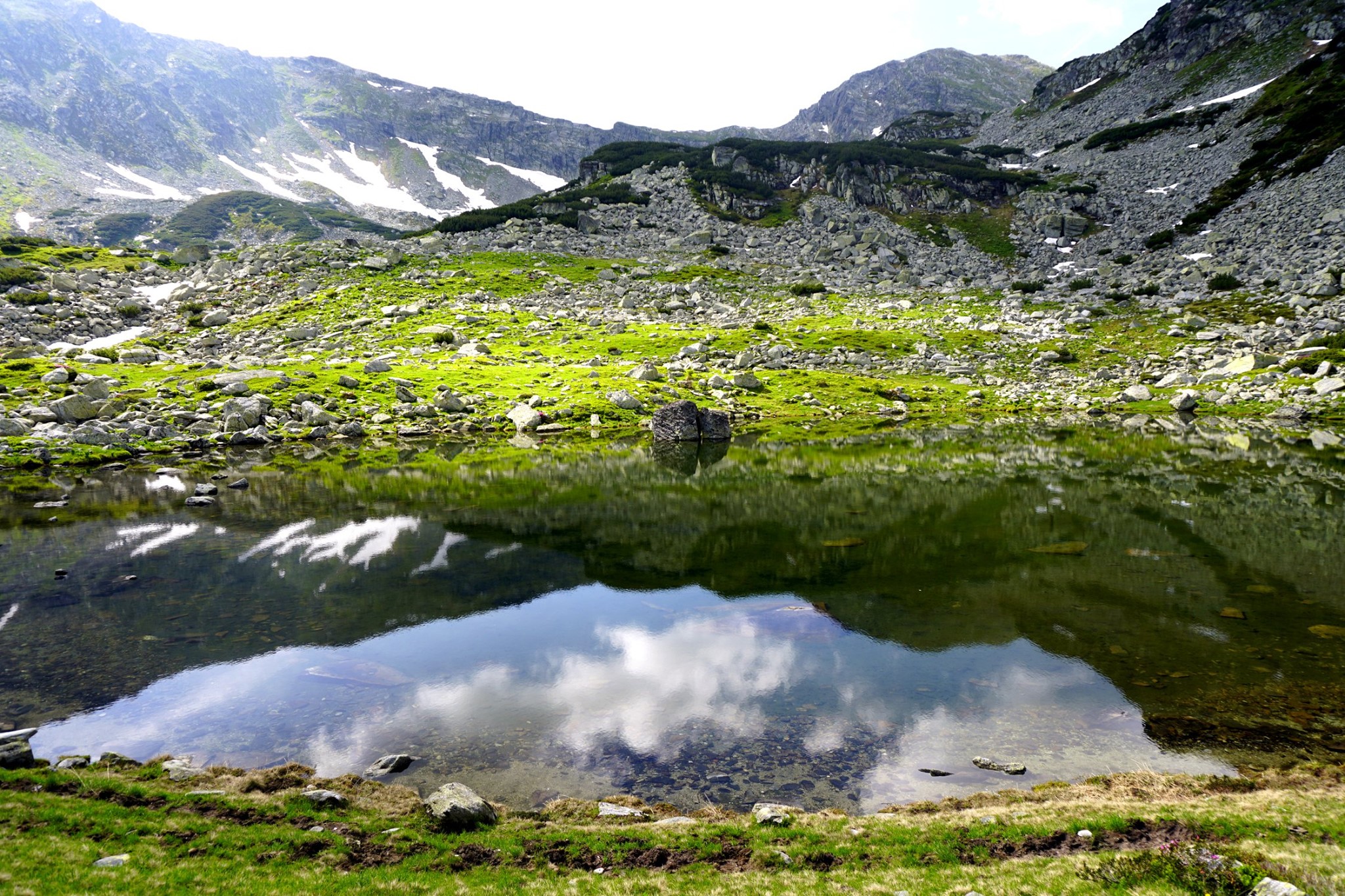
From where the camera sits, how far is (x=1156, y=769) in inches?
571

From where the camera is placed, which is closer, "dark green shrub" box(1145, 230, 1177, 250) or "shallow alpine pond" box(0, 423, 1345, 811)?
"shallow alpine pond" box(0, 423, 1345, 811)

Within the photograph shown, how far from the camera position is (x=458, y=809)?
497 inches

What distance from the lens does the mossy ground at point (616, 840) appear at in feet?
34.0

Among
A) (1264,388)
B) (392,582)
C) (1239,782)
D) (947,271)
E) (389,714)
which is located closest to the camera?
(1239,782)

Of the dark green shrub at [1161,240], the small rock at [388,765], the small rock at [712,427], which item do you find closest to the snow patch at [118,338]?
the small rock at [712,427]

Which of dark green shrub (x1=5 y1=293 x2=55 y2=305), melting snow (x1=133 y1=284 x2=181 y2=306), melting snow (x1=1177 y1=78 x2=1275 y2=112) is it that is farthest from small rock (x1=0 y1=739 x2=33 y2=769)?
melting snow (x1=1177 y1=78 x2=1275 y2=112)

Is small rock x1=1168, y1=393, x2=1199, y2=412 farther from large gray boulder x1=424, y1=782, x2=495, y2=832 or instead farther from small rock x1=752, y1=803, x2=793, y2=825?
large gray boulder x1=424, y1=782, x2=495, y2=832

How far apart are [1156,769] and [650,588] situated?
18691mm

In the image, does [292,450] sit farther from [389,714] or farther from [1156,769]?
[1156,769]

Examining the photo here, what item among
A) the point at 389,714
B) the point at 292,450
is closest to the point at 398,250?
the point at 292,450

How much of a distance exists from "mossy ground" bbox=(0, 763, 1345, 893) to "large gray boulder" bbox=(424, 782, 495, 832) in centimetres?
27

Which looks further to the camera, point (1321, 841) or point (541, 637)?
point (541, 637)

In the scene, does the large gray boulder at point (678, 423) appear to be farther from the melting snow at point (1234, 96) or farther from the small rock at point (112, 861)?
the melting snow at point (1234, 96)

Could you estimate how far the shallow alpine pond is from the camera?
1573 cm
